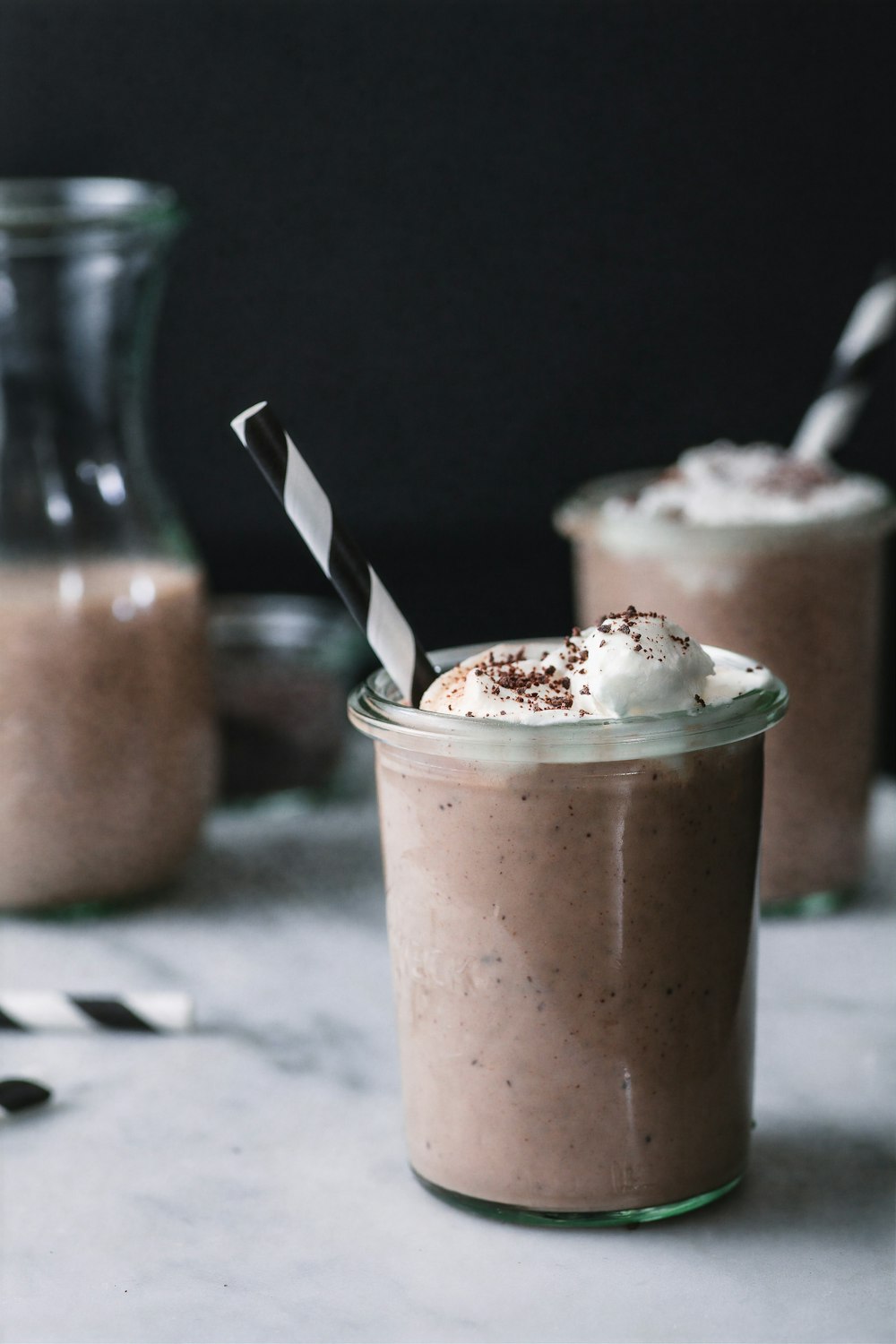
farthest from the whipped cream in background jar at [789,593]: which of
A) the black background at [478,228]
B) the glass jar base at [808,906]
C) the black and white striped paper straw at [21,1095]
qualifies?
the black background at [478,228]

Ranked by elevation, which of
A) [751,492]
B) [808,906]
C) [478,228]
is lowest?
[808,906]

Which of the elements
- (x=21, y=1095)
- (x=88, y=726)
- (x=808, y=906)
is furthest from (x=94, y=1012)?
(x=808, y=906)

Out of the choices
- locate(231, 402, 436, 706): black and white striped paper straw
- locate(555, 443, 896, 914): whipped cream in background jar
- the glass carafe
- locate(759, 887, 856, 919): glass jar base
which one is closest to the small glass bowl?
the glass carafe

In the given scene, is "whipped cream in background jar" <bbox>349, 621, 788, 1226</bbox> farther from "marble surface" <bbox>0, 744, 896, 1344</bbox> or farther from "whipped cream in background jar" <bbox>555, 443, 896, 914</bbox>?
"whipped cream in background jar" <bbox>555, 443, 896, 914</bbox>

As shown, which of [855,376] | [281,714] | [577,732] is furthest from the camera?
[281,714]

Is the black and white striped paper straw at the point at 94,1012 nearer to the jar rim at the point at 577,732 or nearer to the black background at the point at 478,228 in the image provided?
the jar rim at the point at 577,732

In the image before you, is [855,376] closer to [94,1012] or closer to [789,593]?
[789,593]

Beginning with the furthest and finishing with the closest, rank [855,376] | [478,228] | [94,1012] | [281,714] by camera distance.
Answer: [478,228], [281,714], [855,376], [94,1012]
